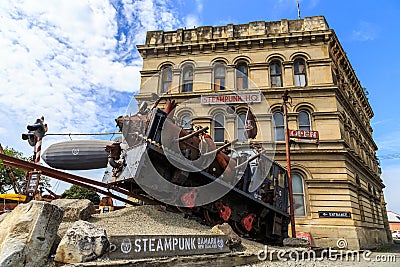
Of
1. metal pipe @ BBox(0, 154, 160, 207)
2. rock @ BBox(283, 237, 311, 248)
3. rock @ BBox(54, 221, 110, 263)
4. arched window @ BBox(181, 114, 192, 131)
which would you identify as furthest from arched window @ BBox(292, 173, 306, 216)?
rock @ BBox(54, 221, 110, 263)

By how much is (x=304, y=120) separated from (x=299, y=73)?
3.61m

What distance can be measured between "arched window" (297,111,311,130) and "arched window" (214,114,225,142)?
5077mm

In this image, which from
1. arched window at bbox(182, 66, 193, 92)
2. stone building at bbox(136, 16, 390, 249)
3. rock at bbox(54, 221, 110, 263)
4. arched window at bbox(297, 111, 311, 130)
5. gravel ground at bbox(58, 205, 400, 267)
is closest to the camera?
rock at bbox(54, 221, 110, 263)

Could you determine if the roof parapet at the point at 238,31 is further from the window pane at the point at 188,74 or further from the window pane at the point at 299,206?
the window pane at the point at 299,206

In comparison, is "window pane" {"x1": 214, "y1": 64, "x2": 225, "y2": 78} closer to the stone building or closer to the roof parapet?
the stone building

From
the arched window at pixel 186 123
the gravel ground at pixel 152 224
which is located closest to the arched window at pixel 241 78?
the arched window at pixel 186 123

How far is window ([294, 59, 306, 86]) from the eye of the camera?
2003cm

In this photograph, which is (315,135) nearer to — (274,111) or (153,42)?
(274,111)

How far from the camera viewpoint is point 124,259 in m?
4.37

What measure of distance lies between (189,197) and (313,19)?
18594 millimetres

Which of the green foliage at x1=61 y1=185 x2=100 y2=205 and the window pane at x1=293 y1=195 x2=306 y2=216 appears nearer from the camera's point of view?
the green foliage at x1=61 y1=185 x2=100 y2=205

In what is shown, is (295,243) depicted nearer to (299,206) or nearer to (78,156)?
(299,206)

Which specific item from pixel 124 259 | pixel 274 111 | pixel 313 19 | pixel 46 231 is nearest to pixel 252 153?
pixel 124 259

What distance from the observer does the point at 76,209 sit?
6383 millimetres
